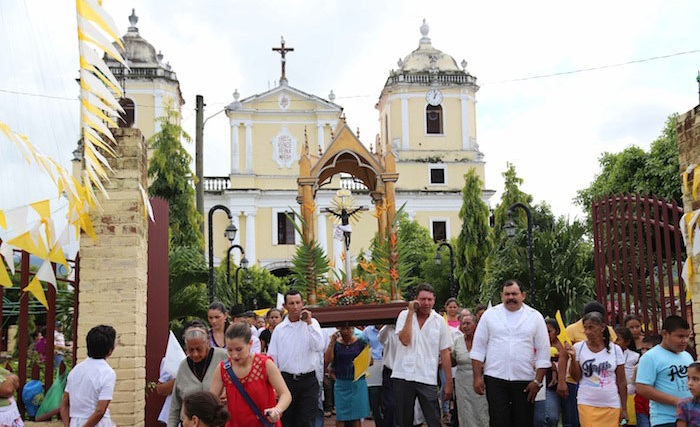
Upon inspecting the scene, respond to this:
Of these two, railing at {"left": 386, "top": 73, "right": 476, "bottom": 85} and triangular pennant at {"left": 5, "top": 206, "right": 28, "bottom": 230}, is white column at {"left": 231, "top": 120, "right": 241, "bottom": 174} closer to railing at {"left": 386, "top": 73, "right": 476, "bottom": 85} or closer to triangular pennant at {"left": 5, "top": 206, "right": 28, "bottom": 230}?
railing at {"left": 386, "top": 73, "right": 476, "bottom": 85}

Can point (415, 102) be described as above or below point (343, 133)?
above

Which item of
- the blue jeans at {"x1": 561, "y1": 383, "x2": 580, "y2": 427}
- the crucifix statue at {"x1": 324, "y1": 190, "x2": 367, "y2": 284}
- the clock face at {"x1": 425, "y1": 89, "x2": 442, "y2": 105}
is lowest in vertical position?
the blue jeans at {"x1": 561, "y1": 383, "x2": 580, "y2": 427}

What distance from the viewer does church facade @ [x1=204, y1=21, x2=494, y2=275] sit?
157ft

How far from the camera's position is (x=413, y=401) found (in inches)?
361

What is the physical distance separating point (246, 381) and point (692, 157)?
5697mm

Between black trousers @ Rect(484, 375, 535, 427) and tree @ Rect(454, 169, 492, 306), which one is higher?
tree @ Rect(454, 169, 492, 306)

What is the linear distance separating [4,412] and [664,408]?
5170 mm

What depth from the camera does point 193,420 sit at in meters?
4.94

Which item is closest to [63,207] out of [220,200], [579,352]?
[579,352]

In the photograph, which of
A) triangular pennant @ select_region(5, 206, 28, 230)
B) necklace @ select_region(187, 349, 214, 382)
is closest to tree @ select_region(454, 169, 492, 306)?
necklace @ select_region(187, 349, 214, 382)

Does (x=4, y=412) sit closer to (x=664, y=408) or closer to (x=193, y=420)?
(x=193, y=420)

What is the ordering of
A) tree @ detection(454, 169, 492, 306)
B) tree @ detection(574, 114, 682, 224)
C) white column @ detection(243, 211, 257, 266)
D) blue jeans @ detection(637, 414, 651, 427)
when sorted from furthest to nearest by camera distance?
white column @ detection(243, 211, 257, 266) → tree @ detection(454, 169, 492, 306) → tree @ detection(574, 114, 682, 224) → blue jeans @ detection(637, 414, 651, 427)

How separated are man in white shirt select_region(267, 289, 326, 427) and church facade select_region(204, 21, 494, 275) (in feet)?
123

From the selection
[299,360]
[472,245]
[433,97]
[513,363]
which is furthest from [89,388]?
[433,97]
